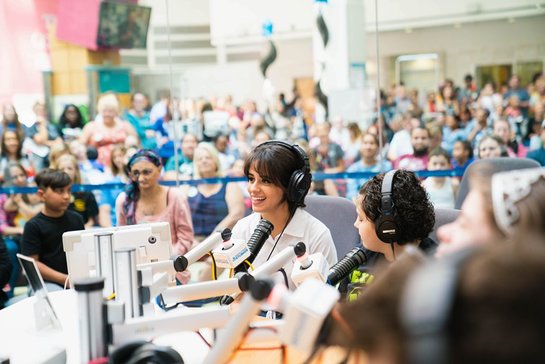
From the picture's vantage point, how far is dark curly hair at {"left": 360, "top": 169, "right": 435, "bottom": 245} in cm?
233

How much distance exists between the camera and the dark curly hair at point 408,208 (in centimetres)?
233

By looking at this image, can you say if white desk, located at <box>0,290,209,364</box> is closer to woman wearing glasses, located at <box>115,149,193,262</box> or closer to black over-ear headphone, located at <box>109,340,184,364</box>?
black over-ear headphone, located at <box>109,340,184,364</box>

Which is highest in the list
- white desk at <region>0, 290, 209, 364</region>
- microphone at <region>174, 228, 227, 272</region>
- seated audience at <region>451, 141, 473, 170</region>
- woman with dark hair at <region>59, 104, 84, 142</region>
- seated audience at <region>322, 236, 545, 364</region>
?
woman with dark hair at <region>59, 104, 84, 142</region>

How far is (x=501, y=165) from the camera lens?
A: 3834 millimetres

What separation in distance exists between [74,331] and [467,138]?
12.3 ft

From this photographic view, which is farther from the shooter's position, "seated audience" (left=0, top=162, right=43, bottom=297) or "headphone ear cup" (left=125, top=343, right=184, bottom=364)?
"seated audience" (left=0, top=162, right=43, bottom=297)

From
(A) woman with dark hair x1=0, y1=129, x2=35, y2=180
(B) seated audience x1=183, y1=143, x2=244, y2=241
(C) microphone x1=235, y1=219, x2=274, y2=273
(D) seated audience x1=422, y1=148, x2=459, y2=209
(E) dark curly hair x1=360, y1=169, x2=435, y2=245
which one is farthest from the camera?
(A) woman with dark hair x1=0, y1=129, x2=35, y2=180

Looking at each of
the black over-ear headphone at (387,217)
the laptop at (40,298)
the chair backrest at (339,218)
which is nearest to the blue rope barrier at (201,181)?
the chair backrest at (339,218)

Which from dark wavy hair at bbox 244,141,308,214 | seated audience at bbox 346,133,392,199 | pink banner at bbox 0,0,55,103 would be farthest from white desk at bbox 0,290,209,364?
pink banner at bbox 0,0,55,103

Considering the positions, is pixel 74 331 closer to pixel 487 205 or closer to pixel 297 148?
pixel 297 148

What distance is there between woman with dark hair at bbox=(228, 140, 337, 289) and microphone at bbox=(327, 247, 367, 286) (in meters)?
Result: 0.79

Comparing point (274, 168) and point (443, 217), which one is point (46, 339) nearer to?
point (274, 168)

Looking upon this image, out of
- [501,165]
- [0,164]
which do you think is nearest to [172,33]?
[0,164]

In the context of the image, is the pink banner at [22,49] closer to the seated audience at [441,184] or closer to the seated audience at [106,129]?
the seated audience at [106,129]
